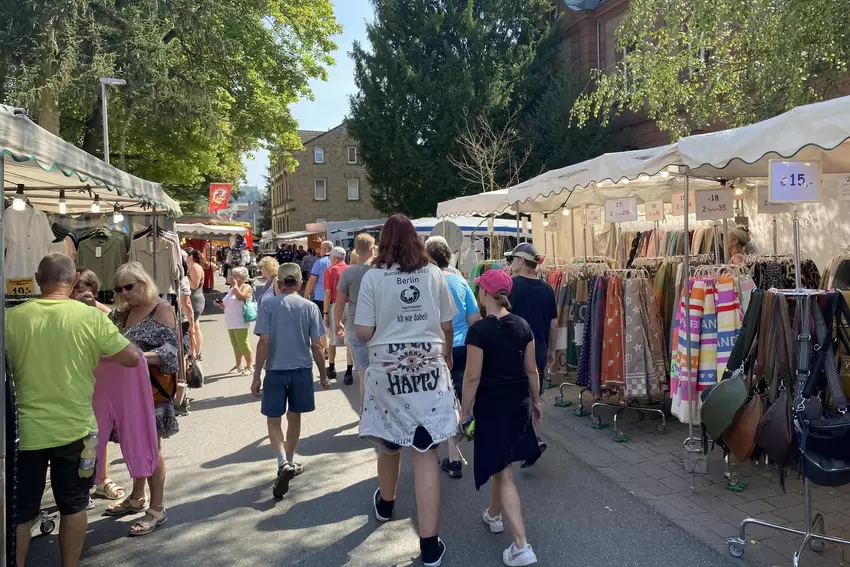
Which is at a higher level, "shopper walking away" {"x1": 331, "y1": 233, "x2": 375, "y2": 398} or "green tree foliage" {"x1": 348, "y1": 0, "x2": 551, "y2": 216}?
"green tree foliage" {"x1": 348, "y1": 0, "x2": 551, "y2": 216}

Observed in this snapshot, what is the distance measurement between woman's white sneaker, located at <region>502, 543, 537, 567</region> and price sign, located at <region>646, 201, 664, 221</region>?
613cm

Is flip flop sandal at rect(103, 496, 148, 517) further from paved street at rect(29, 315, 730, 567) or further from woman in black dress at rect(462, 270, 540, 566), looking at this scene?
woman in black dress at rect(462, 270, 540, 566)

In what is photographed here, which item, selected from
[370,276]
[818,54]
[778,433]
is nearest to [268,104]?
[818,54]

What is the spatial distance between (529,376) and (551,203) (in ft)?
20.4

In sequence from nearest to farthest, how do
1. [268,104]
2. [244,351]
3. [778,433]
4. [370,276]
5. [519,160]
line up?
[778,433]
[370,276]
[244,351]
[268,104]
[519,160]

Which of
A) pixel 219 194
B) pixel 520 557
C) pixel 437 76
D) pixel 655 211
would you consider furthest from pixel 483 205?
pixel 219 194

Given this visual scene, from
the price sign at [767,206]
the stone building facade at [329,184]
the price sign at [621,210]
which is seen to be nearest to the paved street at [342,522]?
the price sign at [621,210]

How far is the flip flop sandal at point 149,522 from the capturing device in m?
4.10

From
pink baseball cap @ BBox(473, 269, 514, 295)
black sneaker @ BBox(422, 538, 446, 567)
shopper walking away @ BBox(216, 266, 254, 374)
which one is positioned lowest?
black sneaker @ BBox(422, 538, 446, 567)

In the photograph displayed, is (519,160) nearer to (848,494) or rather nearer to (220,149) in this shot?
(220,149)

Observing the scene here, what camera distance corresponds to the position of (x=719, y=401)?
12.3 feet

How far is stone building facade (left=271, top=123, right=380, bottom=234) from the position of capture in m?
50.1

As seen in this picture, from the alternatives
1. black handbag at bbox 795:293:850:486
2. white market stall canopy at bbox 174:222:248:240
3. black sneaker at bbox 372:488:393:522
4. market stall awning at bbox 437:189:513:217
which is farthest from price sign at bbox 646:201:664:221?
white market stall canopy at bbox 174:222:248:240

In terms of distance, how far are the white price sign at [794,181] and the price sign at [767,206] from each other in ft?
6.85
